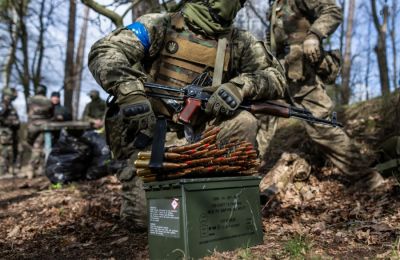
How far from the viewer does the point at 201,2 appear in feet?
11.1

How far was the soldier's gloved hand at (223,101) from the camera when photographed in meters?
2.91

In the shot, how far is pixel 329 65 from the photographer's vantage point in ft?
15.9

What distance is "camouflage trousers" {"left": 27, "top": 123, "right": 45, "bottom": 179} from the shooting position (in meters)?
9.16

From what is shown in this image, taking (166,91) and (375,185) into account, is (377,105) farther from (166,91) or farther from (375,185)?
(166,91)

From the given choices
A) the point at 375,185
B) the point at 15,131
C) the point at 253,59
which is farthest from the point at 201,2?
the point at 15,131

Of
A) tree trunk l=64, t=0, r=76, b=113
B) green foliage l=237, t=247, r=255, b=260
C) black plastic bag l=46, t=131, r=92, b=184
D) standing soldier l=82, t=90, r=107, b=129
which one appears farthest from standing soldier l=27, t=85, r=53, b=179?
green foliage l=237, t=247, r=255, b=260

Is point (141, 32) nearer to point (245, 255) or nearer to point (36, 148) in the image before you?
point (245, 255)

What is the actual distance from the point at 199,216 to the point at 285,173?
106 inches

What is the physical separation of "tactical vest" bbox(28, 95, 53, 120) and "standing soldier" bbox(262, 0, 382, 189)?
619 centimetres

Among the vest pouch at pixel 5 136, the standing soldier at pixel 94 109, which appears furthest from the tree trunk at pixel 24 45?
the vest pouch at pixel 5 136

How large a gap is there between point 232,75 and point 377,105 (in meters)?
3.81

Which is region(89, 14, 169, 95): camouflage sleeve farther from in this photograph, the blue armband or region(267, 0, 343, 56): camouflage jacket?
region(267, 0, 343, 56): camouflage jacket

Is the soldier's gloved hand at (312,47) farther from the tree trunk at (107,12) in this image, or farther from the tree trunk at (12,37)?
the tree trunk at (12,37)

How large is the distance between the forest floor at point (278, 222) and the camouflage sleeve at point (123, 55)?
1.14m
